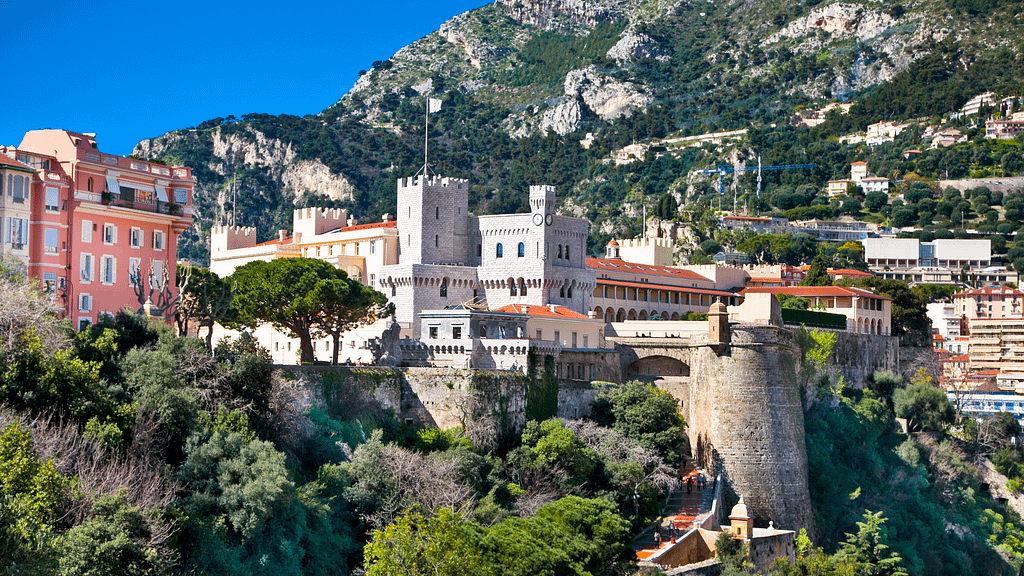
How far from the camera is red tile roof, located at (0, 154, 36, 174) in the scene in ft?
125

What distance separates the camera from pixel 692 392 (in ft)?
175

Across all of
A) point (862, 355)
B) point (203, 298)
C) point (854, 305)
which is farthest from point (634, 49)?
point (203, 298)

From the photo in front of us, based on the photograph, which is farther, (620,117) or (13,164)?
(620,117)

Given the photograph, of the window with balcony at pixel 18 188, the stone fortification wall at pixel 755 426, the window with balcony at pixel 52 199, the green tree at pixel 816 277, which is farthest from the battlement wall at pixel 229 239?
the green tree at pixel 816 277

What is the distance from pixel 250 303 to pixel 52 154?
446 inches

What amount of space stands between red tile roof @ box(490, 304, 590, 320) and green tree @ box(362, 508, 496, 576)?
816 inches

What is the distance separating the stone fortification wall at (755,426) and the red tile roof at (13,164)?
2808 centimetres

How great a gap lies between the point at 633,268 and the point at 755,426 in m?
26.0

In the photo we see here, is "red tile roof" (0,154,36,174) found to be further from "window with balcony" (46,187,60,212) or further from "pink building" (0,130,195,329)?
"window with balcony" (46,187,60,212)

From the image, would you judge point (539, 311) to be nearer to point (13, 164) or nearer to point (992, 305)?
point (13, 164)

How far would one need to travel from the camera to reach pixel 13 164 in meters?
38.6

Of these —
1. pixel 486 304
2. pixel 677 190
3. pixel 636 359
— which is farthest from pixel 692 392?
pixel 677 190

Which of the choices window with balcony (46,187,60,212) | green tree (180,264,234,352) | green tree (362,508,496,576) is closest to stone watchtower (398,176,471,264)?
green tree (180,264,234,352)

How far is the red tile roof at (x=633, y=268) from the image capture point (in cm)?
7081
